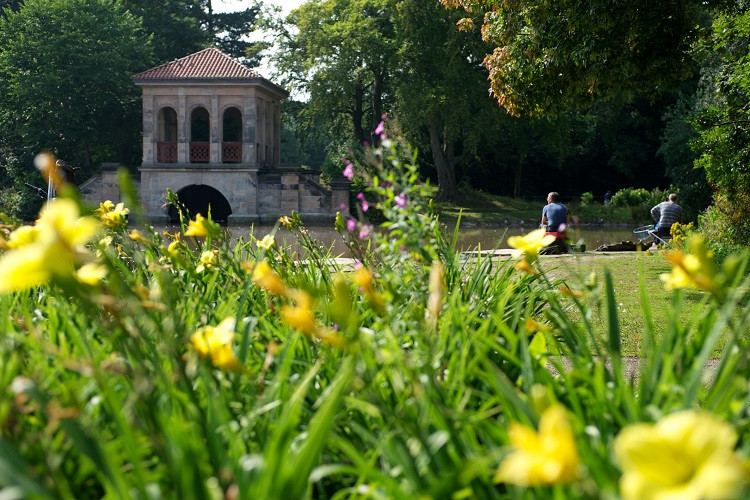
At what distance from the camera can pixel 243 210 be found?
30.1m

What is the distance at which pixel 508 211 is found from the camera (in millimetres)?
33500

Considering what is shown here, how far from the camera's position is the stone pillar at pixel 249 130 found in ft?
97.8

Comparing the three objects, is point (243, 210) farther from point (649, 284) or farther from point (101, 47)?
point (649, 284)

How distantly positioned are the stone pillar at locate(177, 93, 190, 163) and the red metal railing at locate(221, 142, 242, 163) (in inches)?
48.9

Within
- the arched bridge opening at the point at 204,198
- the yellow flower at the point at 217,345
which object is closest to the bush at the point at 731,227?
the yellow flower at the point at 217,345

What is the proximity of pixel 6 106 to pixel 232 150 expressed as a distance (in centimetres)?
988

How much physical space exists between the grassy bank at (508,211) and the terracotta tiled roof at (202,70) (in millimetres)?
8116

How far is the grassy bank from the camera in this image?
101 feet

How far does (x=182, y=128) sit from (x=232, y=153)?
75.2 inches

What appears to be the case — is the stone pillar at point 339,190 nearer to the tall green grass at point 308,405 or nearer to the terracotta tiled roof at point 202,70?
the terracotta tiled roof at point 202,70

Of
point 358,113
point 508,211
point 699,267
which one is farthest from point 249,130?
point 699,267

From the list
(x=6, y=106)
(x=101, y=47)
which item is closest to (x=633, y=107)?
(x=101, y=47)

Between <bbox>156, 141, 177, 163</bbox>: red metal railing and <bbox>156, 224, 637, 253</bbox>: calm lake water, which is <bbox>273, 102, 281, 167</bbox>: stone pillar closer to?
<bbox>156, 141, 177, 163</bbox>: red metal railing

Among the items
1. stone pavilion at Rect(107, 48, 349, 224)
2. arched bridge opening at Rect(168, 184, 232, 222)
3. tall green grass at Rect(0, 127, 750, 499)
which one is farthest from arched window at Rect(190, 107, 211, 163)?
tall green grass at Rect(0, 127, 750, 499)
